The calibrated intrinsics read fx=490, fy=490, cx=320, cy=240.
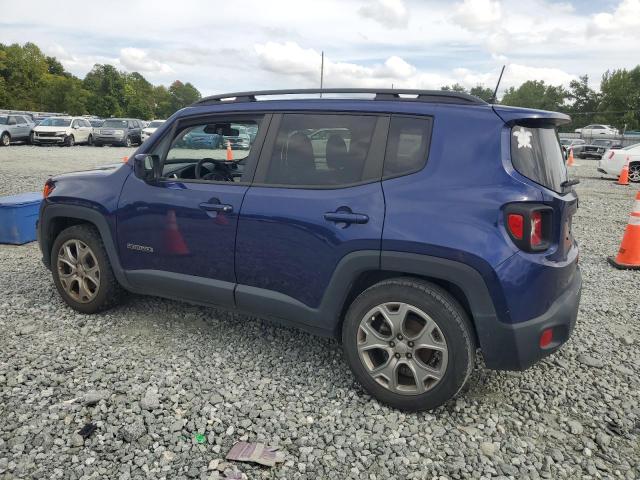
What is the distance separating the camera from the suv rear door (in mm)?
2865

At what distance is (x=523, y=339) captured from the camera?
2.60m

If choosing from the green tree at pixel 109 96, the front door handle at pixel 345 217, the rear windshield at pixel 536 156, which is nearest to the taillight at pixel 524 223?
the rear windshield at pixel 536 156

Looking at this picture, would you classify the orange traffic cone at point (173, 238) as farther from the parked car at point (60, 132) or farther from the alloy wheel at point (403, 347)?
Result: the parked car at point (60, 132)

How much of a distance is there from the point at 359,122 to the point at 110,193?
208 centimetres

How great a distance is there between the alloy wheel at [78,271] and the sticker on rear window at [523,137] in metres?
3.24

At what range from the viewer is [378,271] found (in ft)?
9.66

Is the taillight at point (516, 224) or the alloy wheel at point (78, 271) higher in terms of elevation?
the taillight at point (516, 224)

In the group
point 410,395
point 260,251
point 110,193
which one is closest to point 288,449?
point 410,395

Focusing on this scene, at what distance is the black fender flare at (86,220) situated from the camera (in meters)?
3.85

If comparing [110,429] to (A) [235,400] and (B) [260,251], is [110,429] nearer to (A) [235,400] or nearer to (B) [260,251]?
(A) [235,400]

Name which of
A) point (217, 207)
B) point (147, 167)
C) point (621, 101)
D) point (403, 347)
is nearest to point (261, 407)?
point (403, 347)

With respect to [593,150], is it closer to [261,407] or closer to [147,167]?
[147,167]

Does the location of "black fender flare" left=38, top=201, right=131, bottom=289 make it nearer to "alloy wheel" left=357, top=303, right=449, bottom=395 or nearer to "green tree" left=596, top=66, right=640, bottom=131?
"alloy wheel" left=357, top=303, right=449, bottom=395

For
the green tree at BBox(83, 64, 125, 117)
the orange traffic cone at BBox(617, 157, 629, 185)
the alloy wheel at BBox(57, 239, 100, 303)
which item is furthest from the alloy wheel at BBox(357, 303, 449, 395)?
the green tree at BBox(83, 64, 125, 117)
